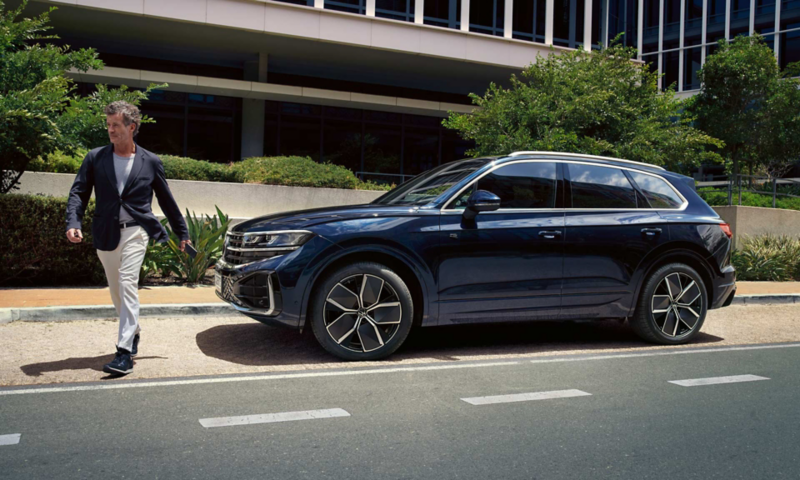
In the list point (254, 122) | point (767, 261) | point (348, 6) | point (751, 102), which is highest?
point (348, 6)

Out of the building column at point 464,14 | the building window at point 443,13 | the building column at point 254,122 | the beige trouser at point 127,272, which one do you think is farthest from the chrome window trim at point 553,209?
the building column at point 254,122

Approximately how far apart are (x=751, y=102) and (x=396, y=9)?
1627cm

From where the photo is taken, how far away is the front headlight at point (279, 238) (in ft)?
18.9

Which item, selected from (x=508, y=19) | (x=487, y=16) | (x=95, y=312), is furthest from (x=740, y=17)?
(x=95, y=312)

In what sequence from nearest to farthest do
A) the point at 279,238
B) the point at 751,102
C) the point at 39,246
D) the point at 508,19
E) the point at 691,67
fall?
1. the point at 279,238
2. the point at 39,246
3. the point at 508,19
4. the point at 751,102
5. the point at 691,67

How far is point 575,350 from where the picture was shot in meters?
6.93

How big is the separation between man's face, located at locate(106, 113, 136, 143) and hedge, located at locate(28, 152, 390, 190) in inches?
365

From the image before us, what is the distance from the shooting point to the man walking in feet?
17.3

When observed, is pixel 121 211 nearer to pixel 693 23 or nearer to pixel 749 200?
pixel 749 200

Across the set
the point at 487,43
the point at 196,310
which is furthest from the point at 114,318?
the point at 487,43

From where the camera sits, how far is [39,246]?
30.4 feet

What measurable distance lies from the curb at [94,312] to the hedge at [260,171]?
6957mm

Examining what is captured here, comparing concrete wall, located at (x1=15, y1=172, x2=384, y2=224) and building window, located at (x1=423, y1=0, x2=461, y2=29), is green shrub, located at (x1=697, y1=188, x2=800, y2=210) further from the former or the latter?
concrete wall, located at (x1=15, y1=172, x2=384, y2=224)

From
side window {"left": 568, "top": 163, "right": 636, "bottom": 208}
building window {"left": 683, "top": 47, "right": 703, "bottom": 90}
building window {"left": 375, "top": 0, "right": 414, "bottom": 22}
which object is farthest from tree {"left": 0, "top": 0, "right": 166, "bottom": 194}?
building window {"left": 683, "top": 47, "right": 703, "bottom": 90}
